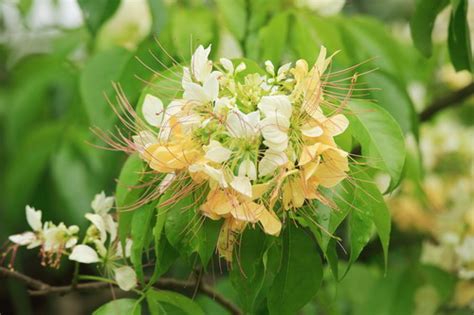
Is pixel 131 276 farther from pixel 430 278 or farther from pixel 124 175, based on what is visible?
pixel 430 278

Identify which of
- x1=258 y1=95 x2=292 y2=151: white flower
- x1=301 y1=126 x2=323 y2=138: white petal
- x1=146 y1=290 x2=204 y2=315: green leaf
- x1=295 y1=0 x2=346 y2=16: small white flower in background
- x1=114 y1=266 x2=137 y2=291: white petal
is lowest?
x1=295 y1=0 x2=346 y2=16: small white flower in background

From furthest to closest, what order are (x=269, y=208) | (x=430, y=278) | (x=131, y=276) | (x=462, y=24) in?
1. (x=430, y=278)
2. (x=462, y=24)
3. (x=131, y=276)
4. (x=269, y=208)

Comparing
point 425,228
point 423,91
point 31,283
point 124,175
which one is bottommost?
point 425,228

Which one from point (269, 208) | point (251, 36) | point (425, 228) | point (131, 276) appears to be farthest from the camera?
point (425, 228)

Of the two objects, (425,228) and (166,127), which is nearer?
(166,127)

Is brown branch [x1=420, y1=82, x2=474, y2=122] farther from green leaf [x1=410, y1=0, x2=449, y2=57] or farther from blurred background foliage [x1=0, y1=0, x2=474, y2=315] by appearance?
green leaf [x1=410, y1=0, x2=449, y2=57]

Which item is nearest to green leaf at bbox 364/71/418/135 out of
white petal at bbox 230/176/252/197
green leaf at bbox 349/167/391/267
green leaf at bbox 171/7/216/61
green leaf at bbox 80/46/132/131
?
green leaf at bbox 171/7/216/61

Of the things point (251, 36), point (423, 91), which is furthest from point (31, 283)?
point (423, 91)

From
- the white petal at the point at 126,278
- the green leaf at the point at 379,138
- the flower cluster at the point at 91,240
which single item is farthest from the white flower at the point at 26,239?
the green leaf at the point at 379,138
